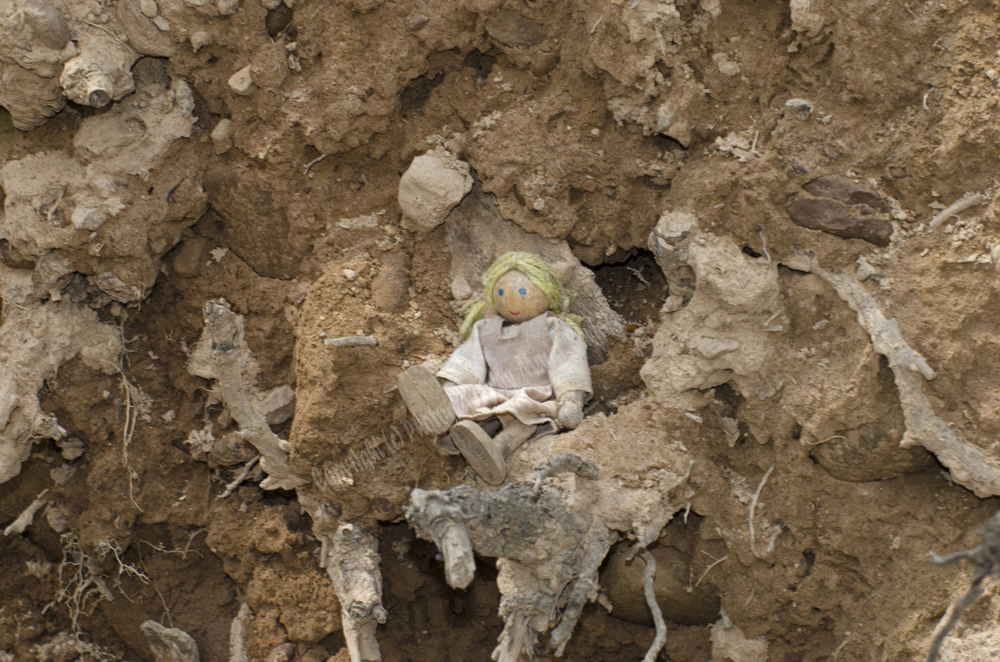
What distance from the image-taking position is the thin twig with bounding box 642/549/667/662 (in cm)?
301

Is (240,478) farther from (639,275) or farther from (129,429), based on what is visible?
(639,275)

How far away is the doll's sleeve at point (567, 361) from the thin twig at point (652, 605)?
69 cm

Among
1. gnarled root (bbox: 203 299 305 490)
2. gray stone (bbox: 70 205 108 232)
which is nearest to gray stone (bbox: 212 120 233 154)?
gray stone (bbox: 70 205 108 232)

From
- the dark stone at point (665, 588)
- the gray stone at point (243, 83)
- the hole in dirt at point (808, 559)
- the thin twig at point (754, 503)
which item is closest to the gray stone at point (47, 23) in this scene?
the gray stone at point (243, 83)

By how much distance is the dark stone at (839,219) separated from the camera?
3.00 metres

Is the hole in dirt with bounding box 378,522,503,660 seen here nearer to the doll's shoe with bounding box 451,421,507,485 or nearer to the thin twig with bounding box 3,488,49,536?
the doll's shoe with bounding box 451,421,507,485

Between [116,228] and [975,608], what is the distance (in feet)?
12.0

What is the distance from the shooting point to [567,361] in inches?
132

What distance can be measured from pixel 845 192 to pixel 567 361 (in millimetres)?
1208

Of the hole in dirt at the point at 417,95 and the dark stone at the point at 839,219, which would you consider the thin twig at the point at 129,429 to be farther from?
the dark stone at the point at 839,219

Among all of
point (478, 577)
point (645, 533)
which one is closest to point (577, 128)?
point (645, 533)

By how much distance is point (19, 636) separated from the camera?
420 centimetres

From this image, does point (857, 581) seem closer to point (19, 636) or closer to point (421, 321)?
point (421, 321)

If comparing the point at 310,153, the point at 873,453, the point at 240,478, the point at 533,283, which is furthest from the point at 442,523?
the point at 310,153
